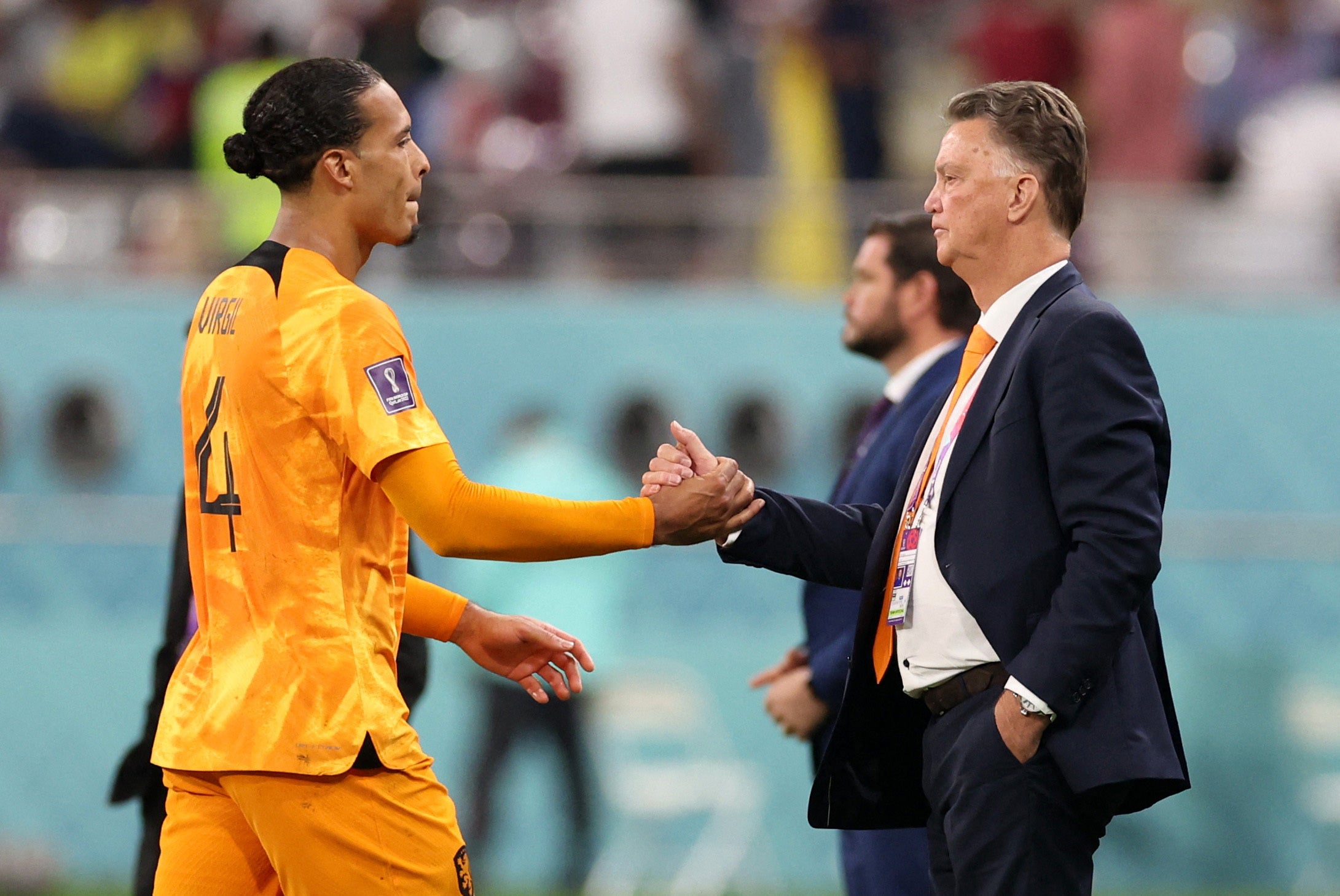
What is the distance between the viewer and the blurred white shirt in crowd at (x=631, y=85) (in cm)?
933

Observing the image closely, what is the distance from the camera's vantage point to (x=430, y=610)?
383 cm

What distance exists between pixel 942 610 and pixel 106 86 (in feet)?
27.9

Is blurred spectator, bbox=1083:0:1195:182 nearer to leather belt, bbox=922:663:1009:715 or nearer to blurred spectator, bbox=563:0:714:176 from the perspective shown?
blurred spectator, bbox=563:0:714:176

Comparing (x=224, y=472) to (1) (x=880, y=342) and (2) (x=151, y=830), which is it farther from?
(1) (x=880, y=342)

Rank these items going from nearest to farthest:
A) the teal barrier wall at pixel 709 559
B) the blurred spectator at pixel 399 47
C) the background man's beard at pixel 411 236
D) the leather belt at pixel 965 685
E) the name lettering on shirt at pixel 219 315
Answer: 1. the name lettering on shirt at pixel 219 315
2. the leather belt at pixel 965 685
3. the background man's beard at pixel 411 236
4. the teal barrier wall at pixel 709 559
5. the blurred spectator at pixel 399 47

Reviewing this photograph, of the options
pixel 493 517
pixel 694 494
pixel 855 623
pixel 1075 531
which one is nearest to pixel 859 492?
pixel 855 623

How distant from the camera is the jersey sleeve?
3.21 m

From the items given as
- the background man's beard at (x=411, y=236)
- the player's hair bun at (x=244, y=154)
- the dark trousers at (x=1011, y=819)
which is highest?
the player's hair bun at (x=244, y=154)

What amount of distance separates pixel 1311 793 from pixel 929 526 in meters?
6.20

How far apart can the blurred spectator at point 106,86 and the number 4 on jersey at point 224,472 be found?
22.6 feet

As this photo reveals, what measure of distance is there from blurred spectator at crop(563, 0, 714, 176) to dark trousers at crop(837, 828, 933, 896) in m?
5.49

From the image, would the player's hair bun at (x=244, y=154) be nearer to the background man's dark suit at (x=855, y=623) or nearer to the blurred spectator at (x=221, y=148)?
the background man's dark suit at (x=855, y=623)

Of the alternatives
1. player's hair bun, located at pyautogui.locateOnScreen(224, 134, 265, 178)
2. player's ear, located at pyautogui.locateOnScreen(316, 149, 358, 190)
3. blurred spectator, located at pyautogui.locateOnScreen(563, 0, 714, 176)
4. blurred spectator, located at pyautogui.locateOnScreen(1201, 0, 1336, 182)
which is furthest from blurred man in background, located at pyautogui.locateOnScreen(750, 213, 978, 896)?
blurred spectator, located at pyautogui.locateOnScreen(1201, 0, 1336, 182)

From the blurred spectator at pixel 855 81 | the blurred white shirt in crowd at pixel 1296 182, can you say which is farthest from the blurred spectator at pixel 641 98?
the blurred white shirt in crowd at pixel 1296 182
